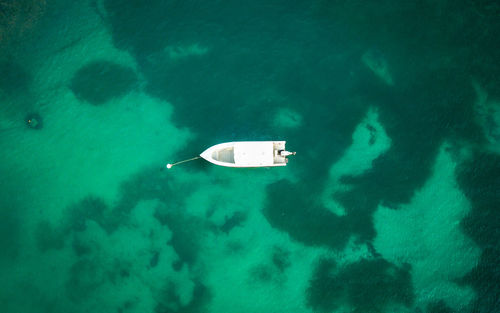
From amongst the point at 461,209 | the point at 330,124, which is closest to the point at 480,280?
the point at 461,209

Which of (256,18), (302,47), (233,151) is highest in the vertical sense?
(256,18)

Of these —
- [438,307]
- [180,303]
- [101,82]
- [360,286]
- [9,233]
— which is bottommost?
[438,307]

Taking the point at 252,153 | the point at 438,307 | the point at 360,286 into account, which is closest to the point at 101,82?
the point at 252,153

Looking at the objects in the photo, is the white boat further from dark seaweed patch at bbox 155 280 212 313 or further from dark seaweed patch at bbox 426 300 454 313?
dark seaweed patch at bbox 426 300 454 313

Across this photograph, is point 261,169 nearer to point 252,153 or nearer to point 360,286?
point 252,153

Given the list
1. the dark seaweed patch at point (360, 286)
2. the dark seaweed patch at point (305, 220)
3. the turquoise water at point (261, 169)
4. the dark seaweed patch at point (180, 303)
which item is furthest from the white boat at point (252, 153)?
the dark seaweed patch at point (180, 303)

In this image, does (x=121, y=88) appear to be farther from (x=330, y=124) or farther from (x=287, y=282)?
(x=287, y=282)
